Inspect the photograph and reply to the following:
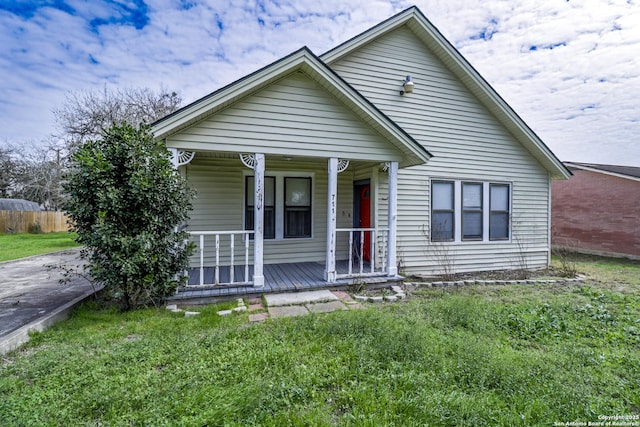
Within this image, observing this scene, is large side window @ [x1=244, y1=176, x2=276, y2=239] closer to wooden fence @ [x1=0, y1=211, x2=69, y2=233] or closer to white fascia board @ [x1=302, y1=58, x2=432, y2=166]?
white fascia board @ [x1=302, y1=58, x2=432, y2=166]

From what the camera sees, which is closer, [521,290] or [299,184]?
[521,290]

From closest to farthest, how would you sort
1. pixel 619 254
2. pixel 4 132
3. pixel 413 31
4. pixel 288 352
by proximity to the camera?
pixel 288 352
pixel 413 31
pixel 619 254
pixel 4 132

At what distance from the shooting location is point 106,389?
8.66 ft

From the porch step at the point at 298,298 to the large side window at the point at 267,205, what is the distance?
2589 mm

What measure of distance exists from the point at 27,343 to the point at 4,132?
3121 cm

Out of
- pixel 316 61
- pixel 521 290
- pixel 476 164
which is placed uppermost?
pixel 316 61

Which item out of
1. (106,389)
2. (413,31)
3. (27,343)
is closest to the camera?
(106,389)

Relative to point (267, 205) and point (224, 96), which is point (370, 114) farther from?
point (267, 205)

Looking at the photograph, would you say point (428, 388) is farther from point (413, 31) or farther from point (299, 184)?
point (413, 31)

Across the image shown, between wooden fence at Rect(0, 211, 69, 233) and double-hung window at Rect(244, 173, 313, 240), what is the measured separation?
57.5 ft

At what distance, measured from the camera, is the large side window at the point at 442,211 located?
27.4ft

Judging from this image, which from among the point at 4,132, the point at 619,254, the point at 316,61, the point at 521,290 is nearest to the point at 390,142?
the point at 316,61

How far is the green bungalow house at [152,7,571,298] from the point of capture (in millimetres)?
6281

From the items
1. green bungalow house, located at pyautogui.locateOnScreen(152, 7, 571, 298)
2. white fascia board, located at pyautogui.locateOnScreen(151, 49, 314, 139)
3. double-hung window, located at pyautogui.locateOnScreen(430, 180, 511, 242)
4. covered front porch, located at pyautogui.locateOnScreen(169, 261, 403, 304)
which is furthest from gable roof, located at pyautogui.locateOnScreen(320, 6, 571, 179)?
covered front porch, located at pyautogui.locateOnScreen(169, 261, 403, 304)
